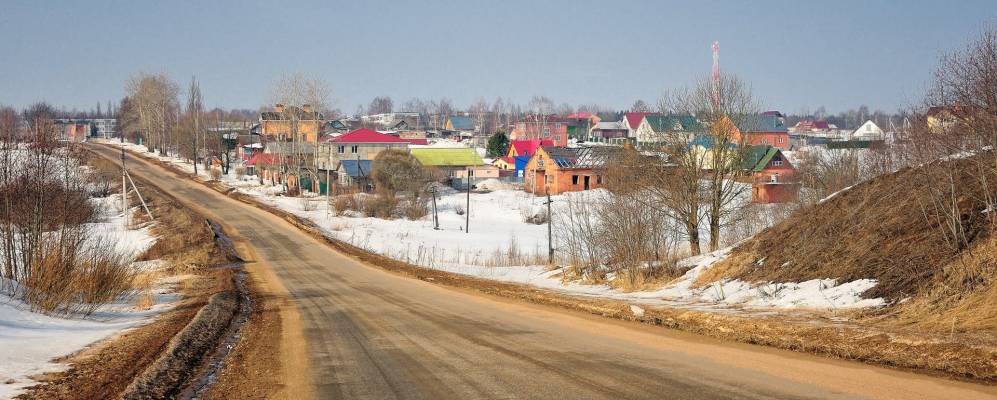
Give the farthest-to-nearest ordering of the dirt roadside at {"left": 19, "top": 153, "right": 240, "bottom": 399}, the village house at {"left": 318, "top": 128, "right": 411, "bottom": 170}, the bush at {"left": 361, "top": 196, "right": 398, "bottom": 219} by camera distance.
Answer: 1. the village house at {"left": 318, "top": 128, "right": 411, "bottom": 170}
2. the bush at {"left": 361, "top": 196, "right": 398, "bottom": 219}
3. the dirt roadside at {"left": 19, "top": 153, "right": 240, "bottom": 399}

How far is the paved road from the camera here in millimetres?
8719

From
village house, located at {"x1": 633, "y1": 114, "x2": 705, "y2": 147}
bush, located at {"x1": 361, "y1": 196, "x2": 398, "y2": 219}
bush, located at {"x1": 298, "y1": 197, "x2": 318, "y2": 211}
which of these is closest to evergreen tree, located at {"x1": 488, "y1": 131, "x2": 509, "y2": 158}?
bush, located at {"x1": 298, "y1": 197, "x2": 318, "y2": 211}

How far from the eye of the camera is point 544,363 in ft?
34.4

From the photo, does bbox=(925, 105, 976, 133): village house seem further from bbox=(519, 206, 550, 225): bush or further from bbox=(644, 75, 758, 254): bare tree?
bbox=(519, 206, 550, 225): bush

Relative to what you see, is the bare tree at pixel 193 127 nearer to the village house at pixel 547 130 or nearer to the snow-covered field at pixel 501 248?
the snow-covered field at pixel 501 248

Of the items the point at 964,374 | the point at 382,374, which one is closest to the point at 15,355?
the point at 382,374

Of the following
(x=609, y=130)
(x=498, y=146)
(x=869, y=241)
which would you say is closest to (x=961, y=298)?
(x=869, y=241)

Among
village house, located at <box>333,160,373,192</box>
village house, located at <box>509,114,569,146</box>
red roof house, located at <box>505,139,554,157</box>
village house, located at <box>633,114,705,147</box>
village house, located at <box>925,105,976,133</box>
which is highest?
village house, located at <box>509,114,569,146</box>

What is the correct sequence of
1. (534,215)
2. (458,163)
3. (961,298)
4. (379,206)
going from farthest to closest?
1. (458,163)
2. (534,215)
3. (379,206)
4. (961,298)

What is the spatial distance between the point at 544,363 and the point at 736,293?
9.23 metres

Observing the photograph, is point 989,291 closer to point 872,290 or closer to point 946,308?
point 946,308

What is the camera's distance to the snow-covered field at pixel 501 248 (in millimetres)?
16406

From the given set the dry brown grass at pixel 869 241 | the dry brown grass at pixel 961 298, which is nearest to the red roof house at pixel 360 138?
the dry brown grass at pixel 869 241

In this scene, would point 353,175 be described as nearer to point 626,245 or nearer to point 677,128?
point 677,128
